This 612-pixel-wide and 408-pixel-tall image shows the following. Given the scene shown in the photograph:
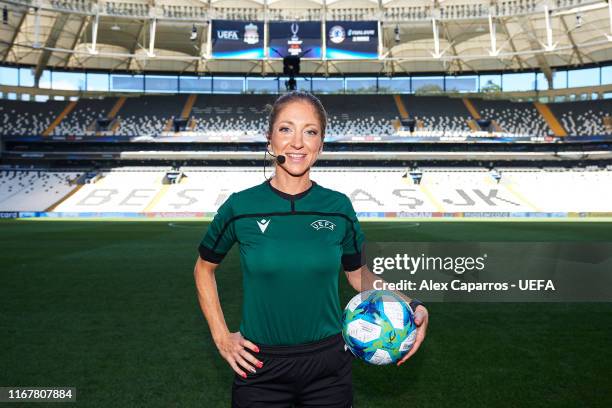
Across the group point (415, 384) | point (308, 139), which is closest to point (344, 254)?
point (308, 139)

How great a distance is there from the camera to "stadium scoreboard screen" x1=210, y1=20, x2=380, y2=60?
37.7 m

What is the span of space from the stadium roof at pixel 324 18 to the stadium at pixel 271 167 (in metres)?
0.22

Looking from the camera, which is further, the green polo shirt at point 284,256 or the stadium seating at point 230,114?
the stadium seating at point 230,114

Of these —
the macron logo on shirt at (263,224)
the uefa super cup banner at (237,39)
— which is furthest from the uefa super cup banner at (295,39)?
the macron logo on shirt at (263,224)

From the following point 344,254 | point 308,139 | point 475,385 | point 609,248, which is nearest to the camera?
point 308,139

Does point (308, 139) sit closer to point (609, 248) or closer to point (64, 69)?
point (609, 248)

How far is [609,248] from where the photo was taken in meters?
15.5

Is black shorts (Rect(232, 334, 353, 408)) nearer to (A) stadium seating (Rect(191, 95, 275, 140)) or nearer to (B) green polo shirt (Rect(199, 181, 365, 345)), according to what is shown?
(B) green polo shirt (Rect(199, 181, 365, 345))

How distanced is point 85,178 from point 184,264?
35.5 metres

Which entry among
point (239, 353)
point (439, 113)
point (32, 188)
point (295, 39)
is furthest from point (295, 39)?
point (239, 353)

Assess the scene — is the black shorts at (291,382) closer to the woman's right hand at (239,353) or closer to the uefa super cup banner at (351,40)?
the woman's right hand at (239,353)

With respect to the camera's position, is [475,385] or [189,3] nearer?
A: [475,385]

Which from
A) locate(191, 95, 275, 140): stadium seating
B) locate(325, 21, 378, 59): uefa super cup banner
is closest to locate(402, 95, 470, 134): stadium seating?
locate(325, 21, 378, 59): uefa super cup banner

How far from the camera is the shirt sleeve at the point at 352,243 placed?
106 inches
